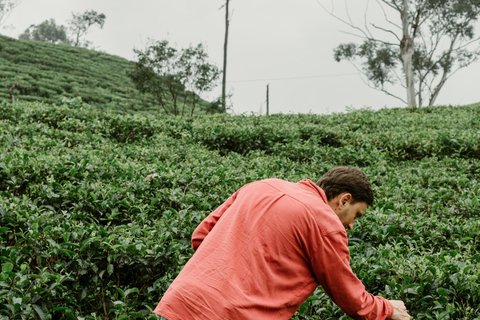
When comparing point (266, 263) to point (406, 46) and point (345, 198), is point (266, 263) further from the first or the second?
point (406, 46)

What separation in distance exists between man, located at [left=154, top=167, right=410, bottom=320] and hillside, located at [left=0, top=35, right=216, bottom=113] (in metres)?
18.0

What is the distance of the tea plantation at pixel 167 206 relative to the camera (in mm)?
2943

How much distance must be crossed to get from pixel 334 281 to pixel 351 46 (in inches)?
1058

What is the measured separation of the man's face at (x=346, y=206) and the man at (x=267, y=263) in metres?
0.23

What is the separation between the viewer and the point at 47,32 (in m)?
62.8

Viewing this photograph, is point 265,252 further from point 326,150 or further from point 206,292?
point 326,150

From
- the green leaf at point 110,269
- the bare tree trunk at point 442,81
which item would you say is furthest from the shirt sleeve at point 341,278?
the bare tree trunk at point 442,81

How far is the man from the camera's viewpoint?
5.84 ft

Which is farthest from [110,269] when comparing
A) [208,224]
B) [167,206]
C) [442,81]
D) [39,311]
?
[442,81]

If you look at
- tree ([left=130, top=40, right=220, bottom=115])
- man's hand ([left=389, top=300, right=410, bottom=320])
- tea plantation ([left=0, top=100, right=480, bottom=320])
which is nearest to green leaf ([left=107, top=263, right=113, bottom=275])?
tea plantation ([left=0, top=100, right=480, bottom=320])

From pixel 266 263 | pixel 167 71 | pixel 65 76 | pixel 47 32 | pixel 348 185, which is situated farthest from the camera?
pixel 47 32

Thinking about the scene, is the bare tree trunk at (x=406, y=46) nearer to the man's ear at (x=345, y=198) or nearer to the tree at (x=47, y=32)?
the man's ear at (x=345, y=198)

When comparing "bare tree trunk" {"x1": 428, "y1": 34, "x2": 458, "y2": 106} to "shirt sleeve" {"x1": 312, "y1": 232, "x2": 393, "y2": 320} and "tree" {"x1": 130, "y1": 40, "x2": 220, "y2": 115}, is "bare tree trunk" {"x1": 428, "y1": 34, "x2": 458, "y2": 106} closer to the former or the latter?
"tree" {"x1": 130, "y1": 40, "x2": 220, "y2": 115}

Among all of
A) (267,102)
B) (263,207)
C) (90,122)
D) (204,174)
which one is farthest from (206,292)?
(267,102)
